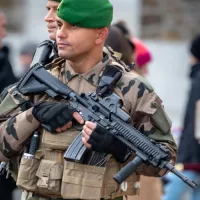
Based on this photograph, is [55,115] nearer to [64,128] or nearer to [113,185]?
[64,128]

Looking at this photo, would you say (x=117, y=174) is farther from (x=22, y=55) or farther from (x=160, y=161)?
(x=22, y=55)

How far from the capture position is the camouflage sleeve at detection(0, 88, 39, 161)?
4961 mm

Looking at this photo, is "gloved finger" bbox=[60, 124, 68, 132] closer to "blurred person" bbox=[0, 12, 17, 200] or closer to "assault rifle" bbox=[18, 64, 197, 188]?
"assault rifle" bbox=[18, 64, 197, 188]

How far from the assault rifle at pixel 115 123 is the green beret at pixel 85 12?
335 millimetres

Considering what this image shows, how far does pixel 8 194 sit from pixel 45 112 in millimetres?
2303

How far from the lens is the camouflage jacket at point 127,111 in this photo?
4953 millimetres

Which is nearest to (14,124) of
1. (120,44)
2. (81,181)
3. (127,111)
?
(81,181)

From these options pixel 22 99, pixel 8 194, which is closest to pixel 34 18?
pixel 8 194

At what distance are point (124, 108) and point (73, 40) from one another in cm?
44

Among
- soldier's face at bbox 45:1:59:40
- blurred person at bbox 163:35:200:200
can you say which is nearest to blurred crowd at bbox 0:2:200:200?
blurred person at bbox 163:35:200:200

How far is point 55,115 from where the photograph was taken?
4.80m

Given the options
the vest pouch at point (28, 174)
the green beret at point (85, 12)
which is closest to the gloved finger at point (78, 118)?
the vest pouch at point (28, 174)

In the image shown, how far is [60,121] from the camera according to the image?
482 cm

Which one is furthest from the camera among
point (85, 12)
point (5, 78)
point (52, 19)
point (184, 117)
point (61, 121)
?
point (184, 117)
